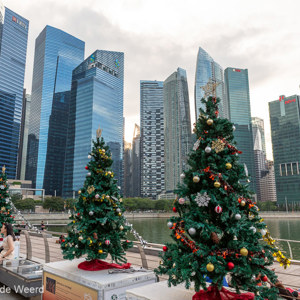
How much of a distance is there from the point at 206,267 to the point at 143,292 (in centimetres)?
120

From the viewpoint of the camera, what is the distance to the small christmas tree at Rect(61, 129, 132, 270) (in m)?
5.50

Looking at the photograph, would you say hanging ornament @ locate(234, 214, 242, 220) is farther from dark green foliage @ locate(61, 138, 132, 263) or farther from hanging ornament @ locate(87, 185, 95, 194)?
hanging ornament @ locate(87, 185, 95, 194)

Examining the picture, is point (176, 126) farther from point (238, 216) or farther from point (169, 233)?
point (238, 216)

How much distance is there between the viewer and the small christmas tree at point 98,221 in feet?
18.0

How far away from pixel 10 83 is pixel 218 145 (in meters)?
134

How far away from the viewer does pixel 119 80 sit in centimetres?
14588

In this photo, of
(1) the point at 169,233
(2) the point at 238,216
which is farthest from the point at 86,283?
(1) the point at 169,233

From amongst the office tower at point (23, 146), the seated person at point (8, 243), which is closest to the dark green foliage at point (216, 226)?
the seated person at point (8, 243)

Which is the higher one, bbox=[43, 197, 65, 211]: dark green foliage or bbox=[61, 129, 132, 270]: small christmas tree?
bbox=[61, 129, 132, 270]: small christmas tree

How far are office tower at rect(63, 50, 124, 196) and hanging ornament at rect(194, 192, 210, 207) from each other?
352 feet

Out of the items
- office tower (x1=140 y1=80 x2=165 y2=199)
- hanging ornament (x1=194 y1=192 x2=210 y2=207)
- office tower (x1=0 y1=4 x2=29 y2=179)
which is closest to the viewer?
hanging ornament (x1=194 y1=192 x2=210 y2=207)

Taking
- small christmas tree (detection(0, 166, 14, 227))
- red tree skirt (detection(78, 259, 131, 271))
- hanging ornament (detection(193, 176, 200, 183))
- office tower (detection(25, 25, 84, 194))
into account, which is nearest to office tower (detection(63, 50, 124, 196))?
office tower (detection(25, 25, 84, 194))

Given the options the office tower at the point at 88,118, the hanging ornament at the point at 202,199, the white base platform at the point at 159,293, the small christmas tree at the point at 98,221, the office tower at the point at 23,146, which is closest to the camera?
the hanging ornament at the point at 202,199

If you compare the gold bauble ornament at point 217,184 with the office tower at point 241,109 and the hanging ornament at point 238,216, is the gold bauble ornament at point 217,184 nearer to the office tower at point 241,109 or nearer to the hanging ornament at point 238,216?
Result: the hanging ornament at point 238,216
